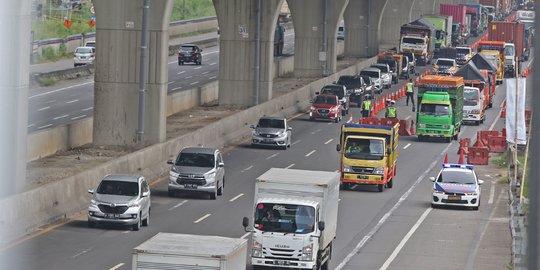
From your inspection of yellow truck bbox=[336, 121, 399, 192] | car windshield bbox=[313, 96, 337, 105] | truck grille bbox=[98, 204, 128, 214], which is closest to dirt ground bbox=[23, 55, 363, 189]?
truck grille bbox=[98, 204, 128, 214]

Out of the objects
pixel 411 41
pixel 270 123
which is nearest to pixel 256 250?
pixel 270 123

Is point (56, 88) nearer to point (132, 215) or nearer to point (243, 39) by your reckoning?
point (243, 39)

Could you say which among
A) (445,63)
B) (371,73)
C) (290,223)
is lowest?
(290,223)

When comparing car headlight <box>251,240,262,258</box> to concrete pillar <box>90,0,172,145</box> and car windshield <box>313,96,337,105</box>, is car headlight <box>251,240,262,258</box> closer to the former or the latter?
concrete pillar <box>90,0,172,145</box>

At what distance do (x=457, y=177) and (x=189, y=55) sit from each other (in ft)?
223

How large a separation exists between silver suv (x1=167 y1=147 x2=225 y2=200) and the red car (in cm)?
2764

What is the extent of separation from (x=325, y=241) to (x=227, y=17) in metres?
42.2

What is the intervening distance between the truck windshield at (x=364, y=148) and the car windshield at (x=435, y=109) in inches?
678

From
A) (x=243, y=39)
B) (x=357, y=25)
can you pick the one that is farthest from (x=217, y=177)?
(x=357, y=25)

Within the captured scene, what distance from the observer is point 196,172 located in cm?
4112

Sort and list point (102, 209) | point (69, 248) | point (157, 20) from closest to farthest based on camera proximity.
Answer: point (69, 248)
point (102, 209)
point (157, 20)

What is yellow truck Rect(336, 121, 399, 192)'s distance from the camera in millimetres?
45125

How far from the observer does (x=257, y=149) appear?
57.0 metres

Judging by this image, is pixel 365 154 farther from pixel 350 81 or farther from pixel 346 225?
pixel 350 81
